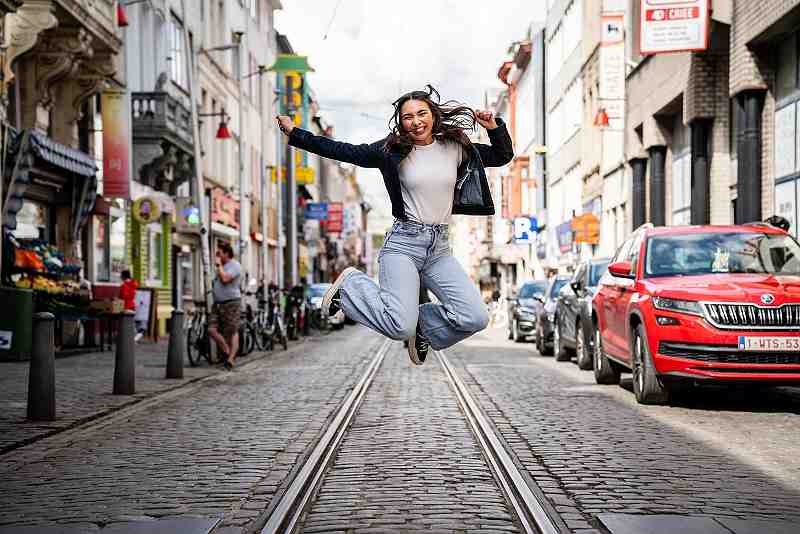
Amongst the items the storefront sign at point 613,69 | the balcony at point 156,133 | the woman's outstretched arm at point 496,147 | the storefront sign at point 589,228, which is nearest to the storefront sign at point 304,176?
the storefront sign at point 589,228

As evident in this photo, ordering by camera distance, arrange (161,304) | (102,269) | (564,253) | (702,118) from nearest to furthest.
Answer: (702,118)
(102,269)
(161,304)
(564,253)

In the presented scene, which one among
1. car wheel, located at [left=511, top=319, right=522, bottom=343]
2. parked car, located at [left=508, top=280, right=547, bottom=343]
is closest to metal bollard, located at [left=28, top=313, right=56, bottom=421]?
parked car, located at [left=508, top=280, right=547, bottom=343]

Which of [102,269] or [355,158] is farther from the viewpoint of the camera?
[102,269]

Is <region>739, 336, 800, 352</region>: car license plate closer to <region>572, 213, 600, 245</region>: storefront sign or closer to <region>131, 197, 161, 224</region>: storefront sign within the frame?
<region>131, 197, 161, 224</region>: storefront sign

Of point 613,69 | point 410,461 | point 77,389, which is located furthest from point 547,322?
point 613,69

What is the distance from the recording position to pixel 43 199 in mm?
24906

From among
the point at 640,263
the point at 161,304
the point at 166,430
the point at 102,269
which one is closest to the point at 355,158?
the point at 166,430

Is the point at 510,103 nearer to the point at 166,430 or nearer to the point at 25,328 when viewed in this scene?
the point at 25,328

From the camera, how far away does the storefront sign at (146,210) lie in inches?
1186

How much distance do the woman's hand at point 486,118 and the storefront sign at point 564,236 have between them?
147 feet

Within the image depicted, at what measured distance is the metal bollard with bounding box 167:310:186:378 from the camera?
16344 mm

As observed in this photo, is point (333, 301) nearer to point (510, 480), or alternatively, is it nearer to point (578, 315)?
point (510, 480)

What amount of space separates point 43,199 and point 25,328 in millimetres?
6630

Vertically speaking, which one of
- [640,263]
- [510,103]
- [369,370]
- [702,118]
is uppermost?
[510,103]
